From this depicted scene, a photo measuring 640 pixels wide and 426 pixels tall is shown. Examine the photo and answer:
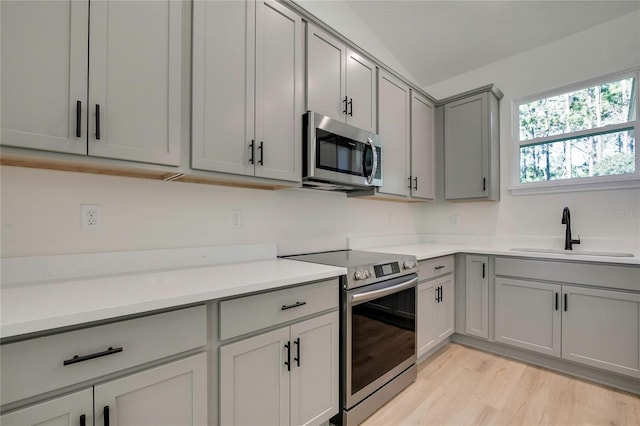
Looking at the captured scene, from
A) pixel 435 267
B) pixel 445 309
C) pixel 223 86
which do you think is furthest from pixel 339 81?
pixel 445 309

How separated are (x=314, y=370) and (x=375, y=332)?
48cm

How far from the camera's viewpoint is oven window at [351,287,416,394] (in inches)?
65.6

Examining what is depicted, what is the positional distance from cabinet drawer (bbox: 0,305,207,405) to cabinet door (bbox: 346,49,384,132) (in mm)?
1713

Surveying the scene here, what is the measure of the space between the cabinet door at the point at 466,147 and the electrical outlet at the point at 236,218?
2.26m

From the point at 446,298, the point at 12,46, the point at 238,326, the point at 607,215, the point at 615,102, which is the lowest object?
the point at 446,298

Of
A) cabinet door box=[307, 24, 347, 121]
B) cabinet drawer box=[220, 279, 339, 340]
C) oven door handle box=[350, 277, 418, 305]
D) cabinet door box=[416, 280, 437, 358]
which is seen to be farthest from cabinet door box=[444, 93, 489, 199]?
Result: cabinet drawer box=[220, 279, 339, 340]

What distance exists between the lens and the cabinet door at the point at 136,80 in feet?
3.74

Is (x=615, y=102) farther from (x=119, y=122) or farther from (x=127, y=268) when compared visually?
(x=127, y=268)

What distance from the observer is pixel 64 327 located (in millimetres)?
833

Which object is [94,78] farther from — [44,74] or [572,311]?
[572,311]

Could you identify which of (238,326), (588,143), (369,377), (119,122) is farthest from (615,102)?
(119,122)

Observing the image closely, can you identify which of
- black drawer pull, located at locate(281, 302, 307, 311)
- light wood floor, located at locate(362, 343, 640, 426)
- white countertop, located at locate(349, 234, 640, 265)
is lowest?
light wood floor, located at locate(362, 343, 640, 426)

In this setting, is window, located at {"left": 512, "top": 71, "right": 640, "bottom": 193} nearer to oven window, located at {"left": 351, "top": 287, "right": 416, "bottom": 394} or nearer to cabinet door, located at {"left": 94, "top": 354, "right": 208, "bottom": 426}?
oven window, located at {"left": 351, "top": 287, "right": 416, "bottom": 394}

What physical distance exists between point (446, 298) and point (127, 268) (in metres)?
2.46
